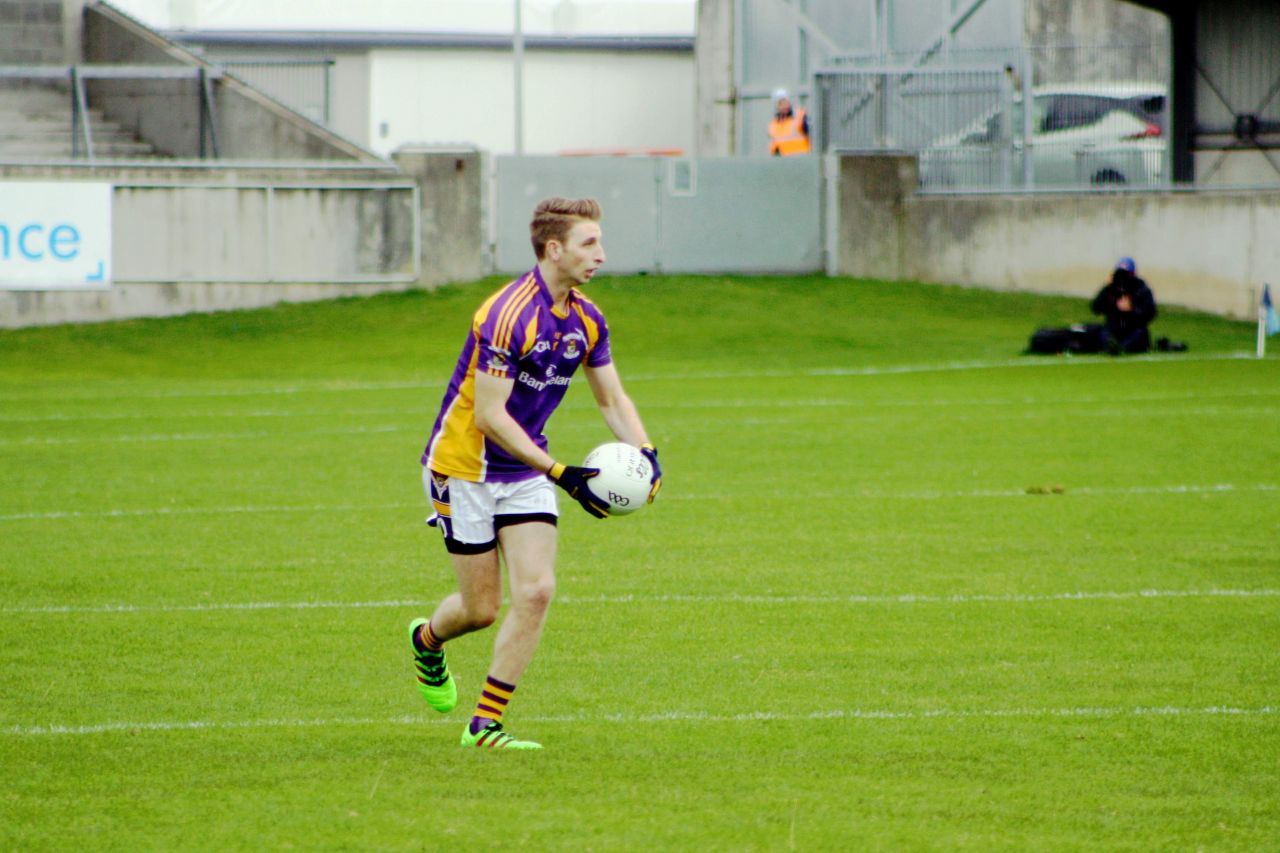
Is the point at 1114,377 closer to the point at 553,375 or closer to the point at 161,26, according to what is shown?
the point at 553,375

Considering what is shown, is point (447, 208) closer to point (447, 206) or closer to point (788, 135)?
point (447, 206)

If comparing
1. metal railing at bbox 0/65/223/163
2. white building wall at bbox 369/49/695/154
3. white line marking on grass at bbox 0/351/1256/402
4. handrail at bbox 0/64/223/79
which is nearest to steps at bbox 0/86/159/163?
metal railing at bbox 0/65/223/163

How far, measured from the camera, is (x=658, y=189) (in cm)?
3234

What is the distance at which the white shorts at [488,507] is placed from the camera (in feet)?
23.4

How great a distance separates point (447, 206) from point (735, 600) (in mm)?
21182

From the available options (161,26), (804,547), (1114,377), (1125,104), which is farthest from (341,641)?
(161,26)

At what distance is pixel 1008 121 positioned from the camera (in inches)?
1300

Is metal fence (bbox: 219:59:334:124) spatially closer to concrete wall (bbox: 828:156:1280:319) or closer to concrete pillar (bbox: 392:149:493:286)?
concrete pillar (bbox: 392:149:493:286)

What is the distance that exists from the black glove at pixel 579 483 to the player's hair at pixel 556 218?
0.81 metres

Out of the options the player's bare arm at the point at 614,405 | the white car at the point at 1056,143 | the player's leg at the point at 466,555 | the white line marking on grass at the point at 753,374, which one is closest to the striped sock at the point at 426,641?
the player's leg at the point at 466,555

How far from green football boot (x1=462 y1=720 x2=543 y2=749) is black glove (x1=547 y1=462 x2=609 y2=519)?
2.91 ft

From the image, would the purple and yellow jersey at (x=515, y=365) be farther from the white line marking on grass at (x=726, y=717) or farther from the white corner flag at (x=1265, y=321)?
the white corner flag at (x=1265, y=321)

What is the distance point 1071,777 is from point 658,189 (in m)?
26.1

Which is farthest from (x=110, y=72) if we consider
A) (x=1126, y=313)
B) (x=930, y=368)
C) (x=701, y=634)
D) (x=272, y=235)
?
(x=701, y=634)
